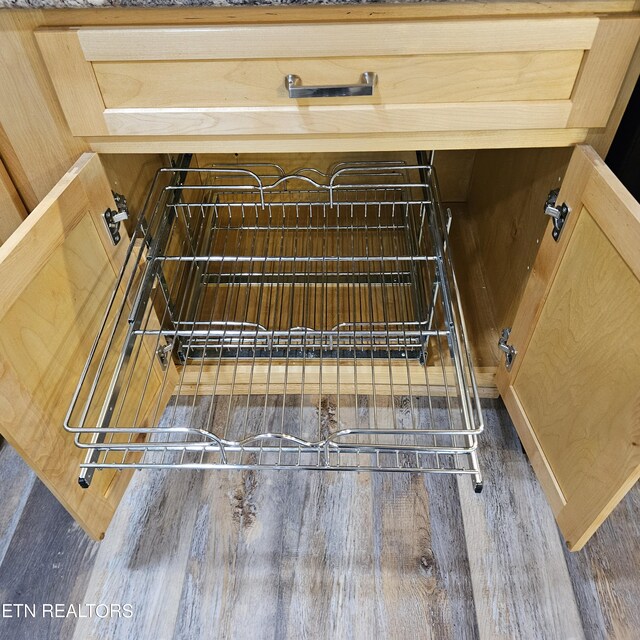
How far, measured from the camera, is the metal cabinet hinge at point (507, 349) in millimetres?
1071

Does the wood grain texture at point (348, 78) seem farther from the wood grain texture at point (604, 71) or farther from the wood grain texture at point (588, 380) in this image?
the wood grain texture at point (588, 380)

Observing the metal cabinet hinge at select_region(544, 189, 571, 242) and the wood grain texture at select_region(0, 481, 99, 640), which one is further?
the wood grain texture at select_region(0, 481, 99, 640)

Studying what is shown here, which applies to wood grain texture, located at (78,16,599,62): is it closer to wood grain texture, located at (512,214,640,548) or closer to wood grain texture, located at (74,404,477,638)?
wood grain texture, located at (512,214,640,548)

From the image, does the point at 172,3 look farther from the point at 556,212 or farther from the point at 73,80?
the point at 556,212

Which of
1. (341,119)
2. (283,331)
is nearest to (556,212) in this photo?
(341,119)

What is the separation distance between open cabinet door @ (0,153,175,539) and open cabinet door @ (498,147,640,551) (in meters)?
0.72

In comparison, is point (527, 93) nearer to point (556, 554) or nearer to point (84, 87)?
point (84, 87)

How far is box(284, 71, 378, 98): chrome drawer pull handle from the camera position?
29.2 inches

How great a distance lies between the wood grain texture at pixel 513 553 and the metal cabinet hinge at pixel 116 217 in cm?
80

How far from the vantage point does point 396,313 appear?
1292mm

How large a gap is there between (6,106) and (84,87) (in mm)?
117

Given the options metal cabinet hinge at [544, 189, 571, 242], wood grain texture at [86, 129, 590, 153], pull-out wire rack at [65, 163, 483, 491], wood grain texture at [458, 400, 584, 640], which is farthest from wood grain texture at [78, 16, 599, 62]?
wood grain texture at [458, 400, 584, 640]

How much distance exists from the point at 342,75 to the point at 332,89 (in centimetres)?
2

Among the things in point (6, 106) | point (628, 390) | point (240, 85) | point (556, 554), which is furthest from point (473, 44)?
point (556, 554)
